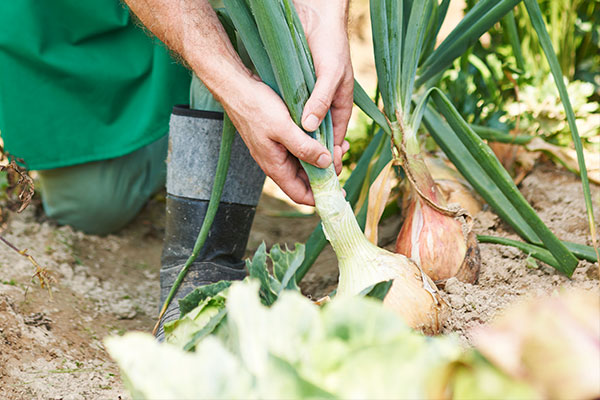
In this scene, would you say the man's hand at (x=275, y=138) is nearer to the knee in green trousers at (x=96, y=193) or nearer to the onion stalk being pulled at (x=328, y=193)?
the onion stalk being pulled at (x=328, y=193)

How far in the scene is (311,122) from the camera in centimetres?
88

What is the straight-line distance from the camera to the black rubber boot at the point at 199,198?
1.25 meters

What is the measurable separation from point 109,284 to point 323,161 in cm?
87

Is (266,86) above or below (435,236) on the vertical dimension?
above

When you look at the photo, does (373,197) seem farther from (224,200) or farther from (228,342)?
(228,342)

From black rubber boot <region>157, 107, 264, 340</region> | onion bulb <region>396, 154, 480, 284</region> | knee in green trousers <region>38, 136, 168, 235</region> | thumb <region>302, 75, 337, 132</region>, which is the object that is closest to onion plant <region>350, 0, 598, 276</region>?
onion bulb <region>396, 154, 480, 284</region>

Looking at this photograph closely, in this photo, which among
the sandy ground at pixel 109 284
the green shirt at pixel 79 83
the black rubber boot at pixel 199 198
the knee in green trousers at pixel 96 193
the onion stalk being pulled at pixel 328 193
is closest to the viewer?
the onion stalk being pulled at pixel 328 193

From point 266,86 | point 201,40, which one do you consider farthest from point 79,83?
point 266,86

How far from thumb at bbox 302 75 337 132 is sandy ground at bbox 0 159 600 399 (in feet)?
1.19

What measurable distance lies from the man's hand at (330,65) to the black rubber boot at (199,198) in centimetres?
32

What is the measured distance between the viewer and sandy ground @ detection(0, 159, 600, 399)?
0.95 metres

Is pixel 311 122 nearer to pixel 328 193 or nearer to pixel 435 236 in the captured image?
pixel 328 193

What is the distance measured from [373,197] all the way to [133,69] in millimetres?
996

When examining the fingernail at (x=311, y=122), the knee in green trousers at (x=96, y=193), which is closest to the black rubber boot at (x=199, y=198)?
the fingernail at (x=311, y=122)
